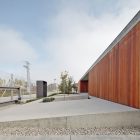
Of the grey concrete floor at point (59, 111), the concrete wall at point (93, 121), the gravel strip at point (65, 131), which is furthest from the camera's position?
the grey concrete floor at point (59, 111)

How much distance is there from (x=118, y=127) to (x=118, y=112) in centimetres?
42

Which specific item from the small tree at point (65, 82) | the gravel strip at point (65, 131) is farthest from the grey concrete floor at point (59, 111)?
the small tree at point (65, 82)

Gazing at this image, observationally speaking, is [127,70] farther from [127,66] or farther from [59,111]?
[59,111]

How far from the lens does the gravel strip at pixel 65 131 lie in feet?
19.1

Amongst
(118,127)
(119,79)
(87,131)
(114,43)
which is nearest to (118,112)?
(118,127)

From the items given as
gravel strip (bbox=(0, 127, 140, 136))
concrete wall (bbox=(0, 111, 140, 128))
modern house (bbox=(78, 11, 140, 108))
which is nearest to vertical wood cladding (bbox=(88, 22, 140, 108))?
modern house (bbox=(78, 11, 140, 108))

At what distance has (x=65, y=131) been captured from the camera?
6.13m

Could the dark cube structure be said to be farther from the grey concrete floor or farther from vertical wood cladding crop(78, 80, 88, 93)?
vertical wood cladding crop(78, 80, 88, 93)

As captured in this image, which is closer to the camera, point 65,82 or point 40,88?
point 40,88

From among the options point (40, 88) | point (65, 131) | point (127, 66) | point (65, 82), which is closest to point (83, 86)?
point (65, 82)

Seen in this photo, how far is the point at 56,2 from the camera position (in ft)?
37.9

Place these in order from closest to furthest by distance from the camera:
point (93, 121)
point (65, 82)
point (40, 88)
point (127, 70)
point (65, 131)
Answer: point (65, 131) → point (93, 121) → point (127, 70) → point (40, 88) → point (65, 82)

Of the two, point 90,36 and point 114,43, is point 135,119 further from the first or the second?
point 90,36

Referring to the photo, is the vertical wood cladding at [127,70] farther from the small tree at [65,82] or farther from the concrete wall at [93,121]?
the small tree at [65,82]
